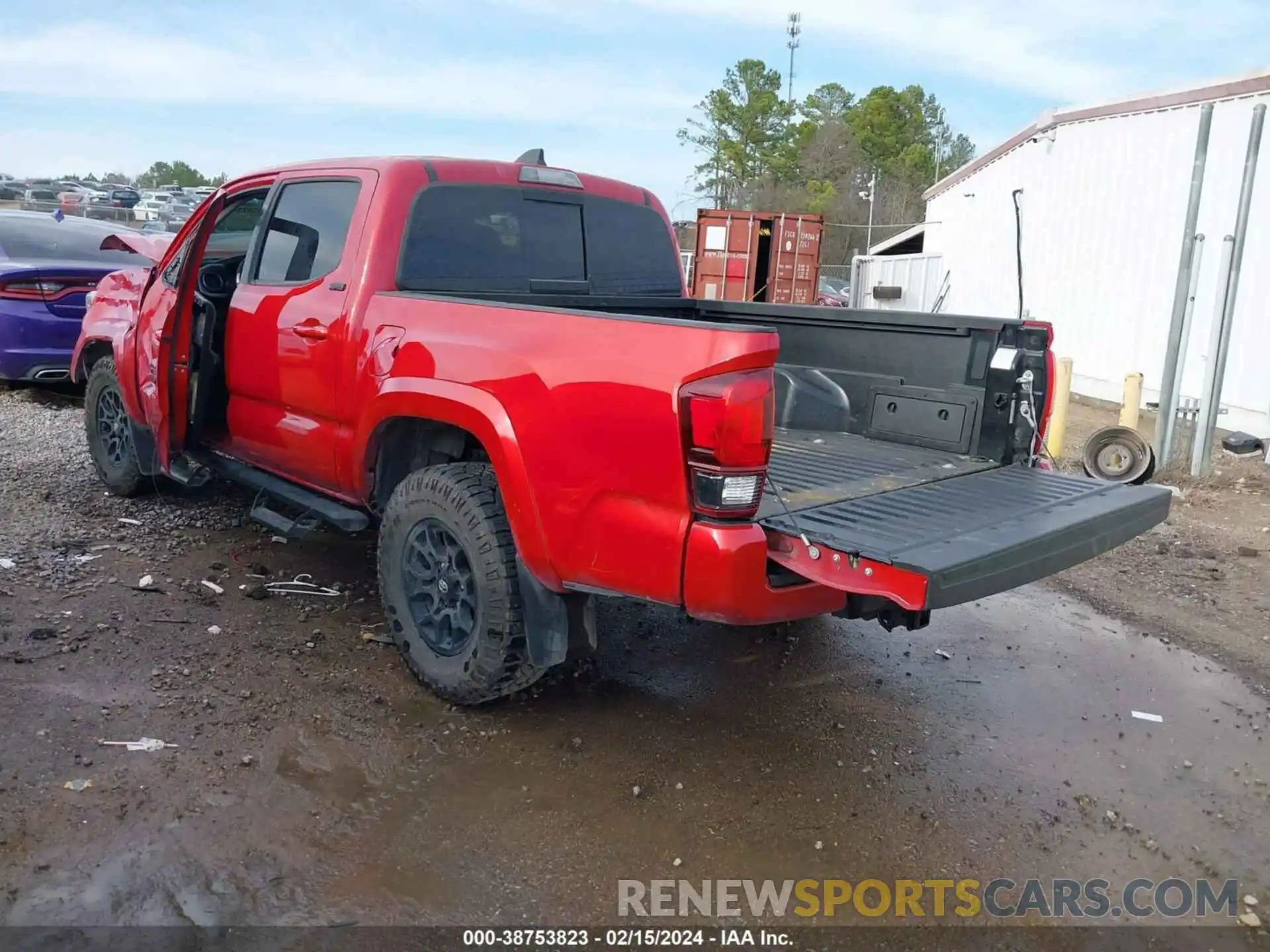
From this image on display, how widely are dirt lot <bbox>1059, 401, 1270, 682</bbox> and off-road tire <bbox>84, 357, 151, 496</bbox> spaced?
18.3ft

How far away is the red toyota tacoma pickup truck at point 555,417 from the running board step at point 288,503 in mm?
26

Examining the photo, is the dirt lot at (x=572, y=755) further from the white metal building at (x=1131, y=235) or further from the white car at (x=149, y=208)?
the white car at (x=149, y=208)

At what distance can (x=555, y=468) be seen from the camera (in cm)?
323

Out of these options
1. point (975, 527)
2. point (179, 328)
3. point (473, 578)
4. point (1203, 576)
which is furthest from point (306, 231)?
point (1203, 576)

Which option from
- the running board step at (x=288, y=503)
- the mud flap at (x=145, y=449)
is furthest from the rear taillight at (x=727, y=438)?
the mud flap at (x=145, y=449)

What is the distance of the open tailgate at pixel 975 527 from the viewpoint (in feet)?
9.29

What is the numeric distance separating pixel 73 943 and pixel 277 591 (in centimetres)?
255

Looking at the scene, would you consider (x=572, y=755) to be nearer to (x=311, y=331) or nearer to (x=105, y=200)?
(x=311, y=331)

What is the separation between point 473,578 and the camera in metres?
3.67

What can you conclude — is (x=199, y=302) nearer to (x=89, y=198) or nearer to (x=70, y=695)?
Result: (x=70, y=695)

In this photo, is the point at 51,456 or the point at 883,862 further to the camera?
the point at 51,456

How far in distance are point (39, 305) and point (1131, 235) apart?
12386mm

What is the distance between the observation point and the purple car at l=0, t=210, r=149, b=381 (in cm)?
821

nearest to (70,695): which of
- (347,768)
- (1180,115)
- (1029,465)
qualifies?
(347,768)
